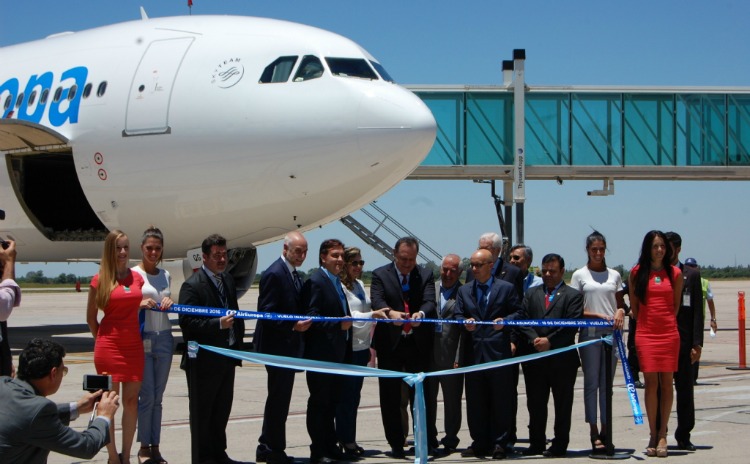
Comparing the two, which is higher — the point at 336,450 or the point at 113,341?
the point at 113,341

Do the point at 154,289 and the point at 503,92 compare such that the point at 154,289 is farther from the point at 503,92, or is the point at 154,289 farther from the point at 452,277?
the point at 503,92

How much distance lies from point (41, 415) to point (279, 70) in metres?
10.8

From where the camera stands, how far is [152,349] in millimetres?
8367

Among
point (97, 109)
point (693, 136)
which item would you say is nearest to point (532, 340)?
point (97, 109)

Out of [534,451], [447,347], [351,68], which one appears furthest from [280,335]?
[351,68]

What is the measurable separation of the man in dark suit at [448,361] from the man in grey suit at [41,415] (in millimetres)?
4167

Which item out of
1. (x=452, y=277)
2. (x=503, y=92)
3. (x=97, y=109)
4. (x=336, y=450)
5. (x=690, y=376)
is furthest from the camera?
(x=503, y=92)

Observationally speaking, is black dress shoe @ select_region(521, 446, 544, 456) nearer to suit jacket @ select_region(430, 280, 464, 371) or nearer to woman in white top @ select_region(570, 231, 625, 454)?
woman in white top @ select_region(570, 231, 625, 454)

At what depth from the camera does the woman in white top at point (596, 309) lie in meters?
9.16

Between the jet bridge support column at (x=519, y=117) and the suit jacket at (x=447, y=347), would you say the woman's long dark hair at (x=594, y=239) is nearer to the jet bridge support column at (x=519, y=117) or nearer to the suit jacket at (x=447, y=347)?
the suit jacket at (x=447, y=347)

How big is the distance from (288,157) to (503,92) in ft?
43.9

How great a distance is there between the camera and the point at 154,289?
8445mm

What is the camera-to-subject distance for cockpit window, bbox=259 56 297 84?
15.2m

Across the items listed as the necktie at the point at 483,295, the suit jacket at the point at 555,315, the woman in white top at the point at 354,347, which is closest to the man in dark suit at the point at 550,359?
the suit jacket at the point at 555,315
